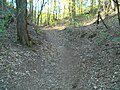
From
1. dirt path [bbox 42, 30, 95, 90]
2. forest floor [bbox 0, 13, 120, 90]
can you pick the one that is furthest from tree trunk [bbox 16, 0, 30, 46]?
dirt path [bbox 42, 30, 95, 90]

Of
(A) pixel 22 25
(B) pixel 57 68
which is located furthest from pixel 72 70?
(A) pixel 22 25

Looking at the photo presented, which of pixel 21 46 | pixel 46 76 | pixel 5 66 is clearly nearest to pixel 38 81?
pixel 46 76

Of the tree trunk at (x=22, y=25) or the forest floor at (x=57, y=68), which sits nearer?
the forest floor at (x=57, y=68)

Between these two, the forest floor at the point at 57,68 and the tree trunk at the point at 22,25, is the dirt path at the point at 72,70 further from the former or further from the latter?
the tree trunk at the point at 22,25

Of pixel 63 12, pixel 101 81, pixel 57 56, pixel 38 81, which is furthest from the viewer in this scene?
pixel 63 12

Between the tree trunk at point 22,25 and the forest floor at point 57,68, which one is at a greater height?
the tree trunk at point 22,25

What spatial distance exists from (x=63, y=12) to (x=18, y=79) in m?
51.1

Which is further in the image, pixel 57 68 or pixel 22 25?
pixel 22 25

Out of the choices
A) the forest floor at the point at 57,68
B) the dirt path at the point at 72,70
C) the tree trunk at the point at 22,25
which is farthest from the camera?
the tree trunk at the point at 22,25

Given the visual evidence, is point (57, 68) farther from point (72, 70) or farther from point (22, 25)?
point (22, 25)

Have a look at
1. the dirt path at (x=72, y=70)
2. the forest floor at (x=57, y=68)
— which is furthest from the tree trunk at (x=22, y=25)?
the dirt path at (x=72, y=70)

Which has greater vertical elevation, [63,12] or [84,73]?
[63,12]

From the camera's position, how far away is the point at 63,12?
57938mm

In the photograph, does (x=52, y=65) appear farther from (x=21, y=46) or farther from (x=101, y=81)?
(x=101, y=81)
